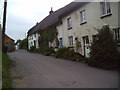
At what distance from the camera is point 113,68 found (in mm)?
12477

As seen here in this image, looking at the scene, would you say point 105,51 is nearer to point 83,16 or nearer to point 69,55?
point 69,55

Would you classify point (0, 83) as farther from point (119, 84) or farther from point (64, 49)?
point (64, 49)

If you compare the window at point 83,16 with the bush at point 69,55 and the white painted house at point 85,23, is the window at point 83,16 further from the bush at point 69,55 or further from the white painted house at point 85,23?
the bush at point 69,55

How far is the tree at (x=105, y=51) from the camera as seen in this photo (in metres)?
12.5

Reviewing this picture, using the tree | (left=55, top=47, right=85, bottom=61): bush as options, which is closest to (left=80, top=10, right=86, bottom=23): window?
(left=55, top=47, right=85, bottom=61): bush

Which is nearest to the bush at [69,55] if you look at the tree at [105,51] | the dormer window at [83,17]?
the dormer window at [83,17]

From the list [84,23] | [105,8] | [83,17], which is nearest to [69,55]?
[84,23]

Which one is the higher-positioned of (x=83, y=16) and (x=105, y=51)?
(x=83, y=16)

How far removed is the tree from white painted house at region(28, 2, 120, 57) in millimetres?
1232

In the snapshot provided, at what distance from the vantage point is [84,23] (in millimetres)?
18906

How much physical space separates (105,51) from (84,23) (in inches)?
269

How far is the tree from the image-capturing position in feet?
41.1

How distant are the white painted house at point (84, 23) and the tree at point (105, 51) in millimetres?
1232

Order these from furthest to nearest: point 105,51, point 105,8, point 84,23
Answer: point 84,23, point 105,8, point 105,51
